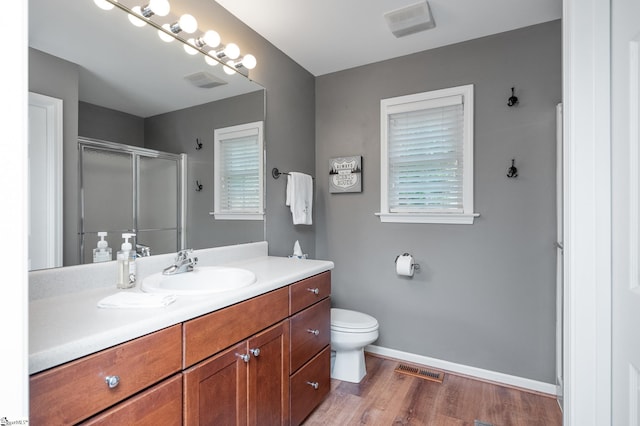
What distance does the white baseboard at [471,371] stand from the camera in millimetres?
2084

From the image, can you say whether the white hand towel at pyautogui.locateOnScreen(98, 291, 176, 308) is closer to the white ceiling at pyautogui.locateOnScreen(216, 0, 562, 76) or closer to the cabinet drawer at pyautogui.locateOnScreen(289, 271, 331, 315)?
the cabinet drawer at pyautogui.locateOnScreen(289, 271, 331, 315)

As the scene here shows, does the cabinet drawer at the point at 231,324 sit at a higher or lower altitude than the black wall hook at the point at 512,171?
lower

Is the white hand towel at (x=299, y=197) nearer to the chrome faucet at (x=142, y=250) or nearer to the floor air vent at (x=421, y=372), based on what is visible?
the chrome faucet at (x=142, y=250)

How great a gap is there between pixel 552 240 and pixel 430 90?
53.0 inches

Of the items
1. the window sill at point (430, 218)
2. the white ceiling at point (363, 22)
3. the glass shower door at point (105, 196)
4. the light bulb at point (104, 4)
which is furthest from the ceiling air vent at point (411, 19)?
the glass shower door at point (105, 196)

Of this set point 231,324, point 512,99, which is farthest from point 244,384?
point 512,99

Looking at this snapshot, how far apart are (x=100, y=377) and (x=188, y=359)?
0.27 m

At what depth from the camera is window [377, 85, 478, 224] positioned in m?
2.29

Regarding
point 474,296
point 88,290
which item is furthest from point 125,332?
point 474,296

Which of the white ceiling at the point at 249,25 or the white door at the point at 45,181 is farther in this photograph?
the white ceiling at the point at 249,25

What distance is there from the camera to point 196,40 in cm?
175

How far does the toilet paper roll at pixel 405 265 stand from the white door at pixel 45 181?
6.58 feet

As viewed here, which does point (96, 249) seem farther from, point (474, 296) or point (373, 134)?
point (474, 296)

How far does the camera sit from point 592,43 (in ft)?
3.14
